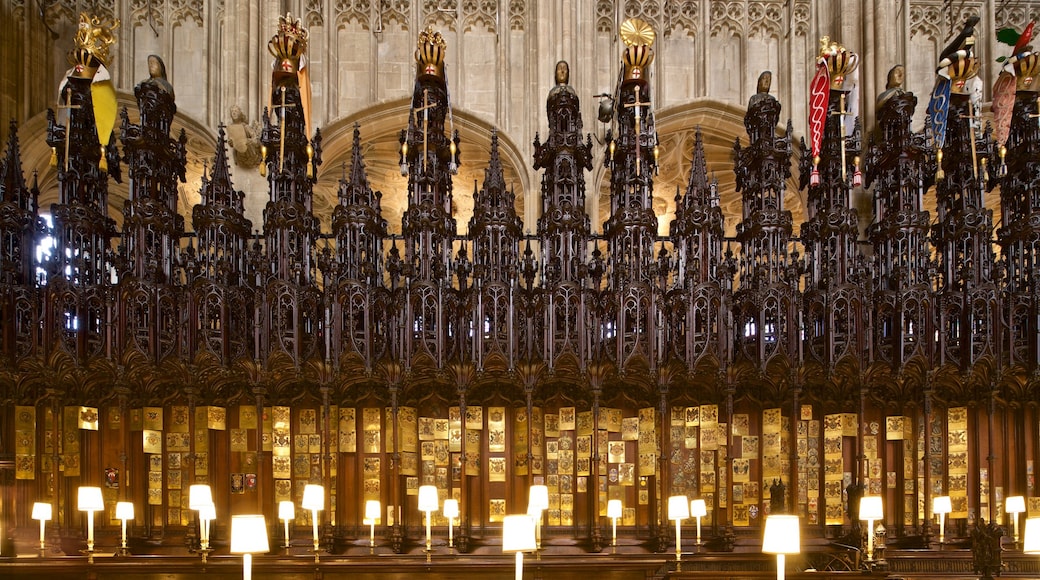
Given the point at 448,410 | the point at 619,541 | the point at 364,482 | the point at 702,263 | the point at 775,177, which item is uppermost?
the point at 775,177

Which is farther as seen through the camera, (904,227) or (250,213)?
(250,213)

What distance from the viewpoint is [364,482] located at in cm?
1161

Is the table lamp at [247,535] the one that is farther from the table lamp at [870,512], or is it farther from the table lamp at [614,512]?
the table lamp at [870,512]

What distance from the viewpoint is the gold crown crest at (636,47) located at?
11.6 meters

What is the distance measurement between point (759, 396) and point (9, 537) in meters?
10.1

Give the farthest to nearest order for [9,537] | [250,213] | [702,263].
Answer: [250,213]
[702,263]
[9,537]

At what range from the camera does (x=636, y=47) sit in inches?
461

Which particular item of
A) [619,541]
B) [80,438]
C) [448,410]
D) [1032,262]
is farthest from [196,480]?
[1032,262]

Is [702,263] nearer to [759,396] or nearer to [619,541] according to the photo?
[759,396]

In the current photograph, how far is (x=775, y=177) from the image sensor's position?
37.7 ft

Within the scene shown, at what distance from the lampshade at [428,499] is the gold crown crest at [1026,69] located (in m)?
10.2

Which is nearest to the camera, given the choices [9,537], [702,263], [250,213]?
[9,537]

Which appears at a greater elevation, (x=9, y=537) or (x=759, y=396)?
(x=759, y=396)

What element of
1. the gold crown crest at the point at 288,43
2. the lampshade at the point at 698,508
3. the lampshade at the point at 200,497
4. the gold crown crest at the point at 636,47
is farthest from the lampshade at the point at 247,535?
the gold crown crest at the point at 636,47
